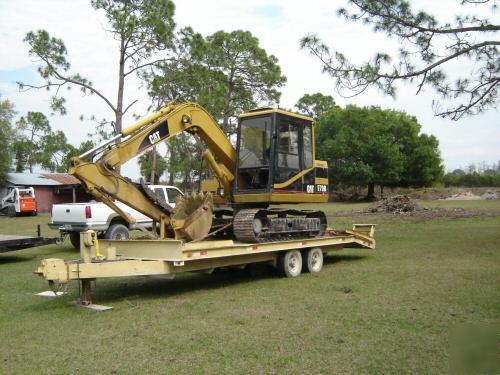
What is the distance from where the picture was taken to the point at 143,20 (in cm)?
2761

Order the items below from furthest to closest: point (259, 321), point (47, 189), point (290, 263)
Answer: point (47, 189)
point (290, 263)
point (259, 321)

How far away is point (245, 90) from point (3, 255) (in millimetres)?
28449

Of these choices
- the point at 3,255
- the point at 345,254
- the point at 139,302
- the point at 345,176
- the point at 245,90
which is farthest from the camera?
the point at 345,176

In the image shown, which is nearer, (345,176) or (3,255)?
(3,255)

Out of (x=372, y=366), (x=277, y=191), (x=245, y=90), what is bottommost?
(x=372, y=366)

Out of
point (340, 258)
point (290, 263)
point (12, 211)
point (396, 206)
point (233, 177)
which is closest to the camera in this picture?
point (290, 263)

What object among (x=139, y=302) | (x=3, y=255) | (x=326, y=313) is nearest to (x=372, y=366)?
(x=326, y=313)

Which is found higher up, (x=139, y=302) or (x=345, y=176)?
(x=345, y=176)

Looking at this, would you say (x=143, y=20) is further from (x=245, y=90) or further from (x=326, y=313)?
(x=326, y=313)

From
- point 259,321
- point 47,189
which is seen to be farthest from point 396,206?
point 47,189

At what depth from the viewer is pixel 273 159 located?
35.3 ft

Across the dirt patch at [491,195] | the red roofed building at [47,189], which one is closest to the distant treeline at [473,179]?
the dirt patch at [491,195]

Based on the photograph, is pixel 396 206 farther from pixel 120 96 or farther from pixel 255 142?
pixel 255 142

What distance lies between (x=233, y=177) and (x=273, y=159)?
1.10 metres
